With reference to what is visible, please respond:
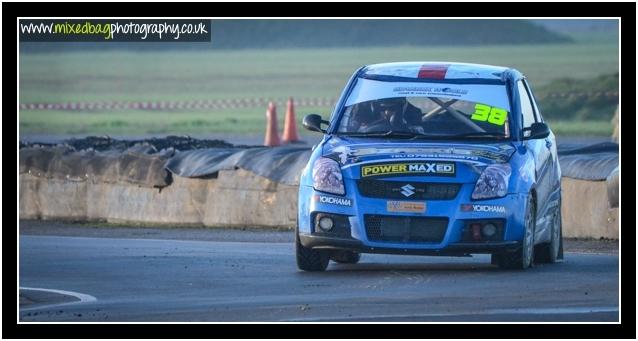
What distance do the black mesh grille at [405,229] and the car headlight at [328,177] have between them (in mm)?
311

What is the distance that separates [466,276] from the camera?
13680 mm

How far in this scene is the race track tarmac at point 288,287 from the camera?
11.6 metres

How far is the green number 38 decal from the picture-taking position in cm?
1466

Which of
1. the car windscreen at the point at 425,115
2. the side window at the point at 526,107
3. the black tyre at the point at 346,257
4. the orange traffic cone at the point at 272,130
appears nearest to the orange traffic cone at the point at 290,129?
the orange traffic cone at the point at 272,130

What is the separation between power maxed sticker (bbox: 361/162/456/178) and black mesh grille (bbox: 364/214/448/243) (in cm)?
32

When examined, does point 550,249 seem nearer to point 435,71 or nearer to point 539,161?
point 539,161

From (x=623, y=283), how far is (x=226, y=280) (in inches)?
112

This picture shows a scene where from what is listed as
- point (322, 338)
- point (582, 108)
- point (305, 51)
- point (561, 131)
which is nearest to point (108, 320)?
point (322, 338)

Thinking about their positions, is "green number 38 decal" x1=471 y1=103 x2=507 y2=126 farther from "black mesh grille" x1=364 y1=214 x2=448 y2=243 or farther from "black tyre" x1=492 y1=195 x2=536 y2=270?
"black mesh grille" x1=364 y1=214 x2=448 y2=243

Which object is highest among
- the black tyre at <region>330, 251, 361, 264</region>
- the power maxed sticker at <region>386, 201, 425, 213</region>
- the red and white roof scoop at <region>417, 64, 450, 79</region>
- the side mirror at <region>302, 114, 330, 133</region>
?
the red and white roof scoop at <region>417, 64, 450, 79</region>

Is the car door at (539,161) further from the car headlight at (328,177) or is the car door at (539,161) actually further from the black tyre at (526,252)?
the car headlight at (328,177)

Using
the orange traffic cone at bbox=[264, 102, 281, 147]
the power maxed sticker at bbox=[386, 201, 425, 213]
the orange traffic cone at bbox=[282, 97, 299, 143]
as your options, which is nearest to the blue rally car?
the power maxed sticker at bbox=[386, 201, 425, 213]

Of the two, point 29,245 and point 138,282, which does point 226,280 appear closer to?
point 138,282

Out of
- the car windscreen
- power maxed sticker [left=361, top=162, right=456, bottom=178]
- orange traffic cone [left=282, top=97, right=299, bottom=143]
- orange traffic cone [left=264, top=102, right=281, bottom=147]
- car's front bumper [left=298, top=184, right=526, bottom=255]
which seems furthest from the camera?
orange traffic cone [left=282, top=97, right=299, bottom=143]
